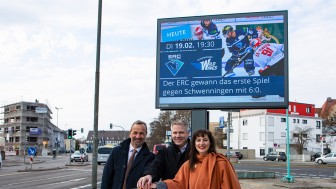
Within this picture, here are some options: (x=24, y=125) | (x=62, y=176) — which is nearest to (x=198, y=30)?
(x=62, y=176)

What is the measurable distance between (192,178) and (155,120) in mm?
76283

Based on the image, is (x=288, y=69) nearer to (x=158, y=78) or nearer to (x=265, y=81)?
(x=265, y=81)

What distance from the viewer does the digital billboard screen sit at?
30.5 ft

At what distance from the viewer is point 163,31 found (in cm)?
980

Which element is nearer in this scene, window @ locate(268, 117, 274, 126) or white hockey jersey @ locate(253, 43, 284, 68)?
white hockey jersey @ locate(253, 43, 284, 68)

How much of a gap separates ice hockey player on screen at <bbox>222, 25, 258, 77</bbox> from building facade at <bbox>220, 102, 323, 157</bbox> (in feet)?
231

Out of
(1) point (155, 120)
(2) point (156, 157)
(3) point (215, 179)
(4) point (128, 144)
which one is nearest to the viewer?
(3) point (215, 179)

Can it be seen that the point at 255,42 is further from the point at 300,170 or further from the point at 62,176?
the point at 300,170

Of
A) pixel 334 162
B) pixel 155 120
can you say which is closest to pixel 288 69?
pixel 334 162

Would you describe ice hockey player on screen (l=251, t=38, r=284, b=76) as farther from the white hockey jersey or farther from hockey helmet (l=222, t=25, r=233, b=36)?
hockey helmet (l=222, t=25, r=233, b=36)

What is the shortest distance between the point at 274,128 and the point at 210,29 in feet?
253

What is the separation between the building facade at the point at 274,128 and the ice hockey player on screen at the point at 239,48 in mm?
70502

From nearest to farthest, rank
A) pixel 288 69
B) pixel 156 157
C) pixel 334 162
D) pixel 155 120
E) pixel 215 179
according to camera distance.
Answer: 1. pixel 215 179
2. pixel 156 157
3. pixel 288 69
4. pixel 334 162
5. pixel 155 120

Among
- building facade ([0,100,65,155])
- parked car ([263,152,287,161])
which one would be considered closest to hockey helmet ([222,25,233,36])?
parked car ([263,152,287,161])
